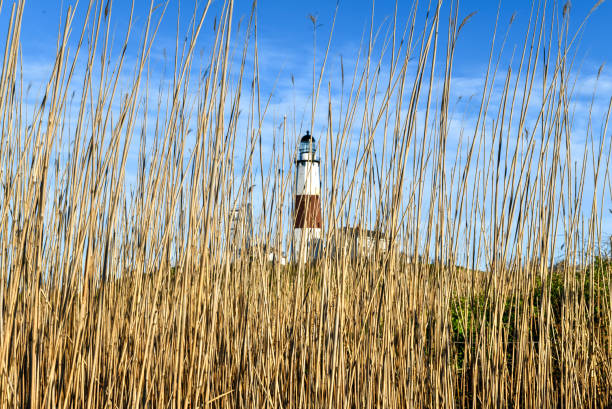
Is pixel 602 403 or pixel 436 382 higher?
pixel 436 382

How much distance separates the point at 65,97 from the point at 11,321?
1.49 feet

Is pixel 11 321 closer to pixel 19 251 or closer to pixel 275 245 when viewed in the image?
pixel 19 251

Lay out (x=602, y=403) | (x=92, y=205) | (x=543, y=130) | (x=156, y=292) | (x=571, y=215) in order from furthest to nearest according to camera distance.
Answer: (x=602, y=403), (x=571, y=215), (x=543, y=130), (x=156, y=292), (x=92, y=205)

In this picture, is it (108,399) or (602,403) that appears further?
(602,403)

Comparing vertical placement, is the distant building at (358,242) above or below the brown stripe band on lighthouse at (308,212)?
below

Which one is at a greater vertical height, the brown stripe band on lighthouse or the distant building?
the brown stripe band on lighthouse

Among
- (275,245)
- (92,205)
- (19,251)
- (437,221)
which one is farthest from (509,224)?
(19,251)

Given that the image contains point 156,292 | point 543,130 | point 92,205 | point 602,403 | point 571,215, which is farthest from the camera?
point 602,403

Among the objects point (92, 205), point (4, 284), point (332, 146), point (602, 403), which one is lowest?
point (602, 403)

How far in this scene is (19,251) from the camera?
114 centimetres

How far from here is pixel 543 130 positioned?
4.23 feet

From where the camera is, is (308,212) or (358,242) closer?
(358,242)

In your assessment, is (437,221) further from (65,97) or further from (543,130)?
(65,97)

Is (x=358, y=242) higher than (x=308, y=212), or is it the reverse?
(x=308, y=212)
